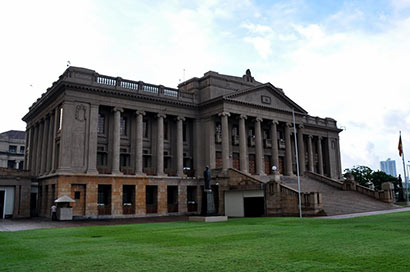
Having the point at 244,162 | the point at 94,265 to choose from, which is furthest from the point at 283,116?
the point at 94,265

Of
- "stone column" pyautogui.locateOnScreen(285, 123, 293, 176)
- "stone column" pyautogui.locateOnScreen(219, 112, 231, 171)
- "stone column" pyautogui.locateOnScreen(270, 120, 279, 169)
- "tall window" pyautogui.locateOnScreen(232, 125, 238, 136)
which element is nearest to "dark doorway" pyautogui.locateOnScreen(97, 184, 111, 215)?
"stone column" pyautogui.locateOnScreen(219, 112, 231, 171)

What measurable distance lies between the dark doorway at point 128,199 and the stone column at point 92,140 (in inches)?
183

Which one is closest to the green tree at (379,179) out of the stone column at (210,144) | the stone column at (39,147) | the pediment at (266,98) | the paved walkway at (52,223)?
the pediment at (266,98)

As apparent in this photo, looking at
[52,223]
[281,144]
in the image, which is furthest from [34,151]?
[281,144]

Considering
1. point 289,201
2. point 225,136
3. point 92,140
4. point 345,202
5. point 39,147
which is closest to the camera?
point 289,201

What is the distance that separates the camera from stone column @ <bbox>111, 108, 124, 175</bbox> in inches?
1621

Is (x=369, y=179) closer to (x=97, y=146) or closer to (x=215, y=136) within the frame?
(x=215, y=136)

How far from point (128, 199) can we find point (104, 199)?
9.87ft

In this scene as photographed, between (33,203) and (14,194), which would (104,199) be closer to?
(14,194)

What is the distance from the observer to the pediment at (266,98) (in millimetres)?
47975

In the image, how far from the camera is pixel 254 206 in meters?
38.8

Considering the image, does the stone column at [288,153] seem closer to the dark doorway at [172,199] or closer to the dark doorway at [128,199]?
the dark doorway at [172,199]

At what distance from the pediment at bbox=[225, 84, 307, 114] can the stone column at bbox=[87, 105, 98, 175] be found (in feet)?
52.6

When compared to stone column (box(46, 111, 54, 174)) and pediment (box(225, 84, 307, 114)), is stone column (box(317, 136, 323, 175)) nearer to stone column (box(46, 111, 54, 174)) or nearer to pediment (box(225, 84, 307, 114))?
pediment (box(225, 84, 307, 114))
